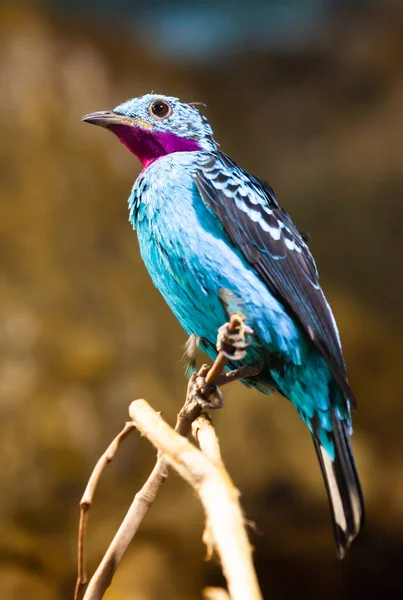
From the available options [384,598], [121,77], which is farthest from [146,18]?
[384,598]

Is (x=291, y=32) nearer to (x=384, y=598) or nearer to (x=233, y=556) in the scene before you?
(x=384, y=598)

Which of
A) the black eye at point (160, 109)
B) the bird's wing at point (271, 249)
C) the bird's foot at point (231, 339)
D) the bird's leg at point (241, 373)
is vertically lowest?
the bird's leg at point (241, 373)

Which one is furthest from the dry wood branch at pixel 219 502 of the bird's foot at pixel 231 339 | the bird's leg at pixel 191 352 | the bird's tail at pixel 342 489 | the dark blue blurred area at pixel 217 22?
the dark blue blurred area at pixel 217 22

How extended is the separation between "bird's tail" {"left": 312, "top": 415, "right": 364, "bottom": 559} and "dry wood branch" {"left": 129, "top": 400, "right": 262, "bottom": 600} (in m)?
0.76

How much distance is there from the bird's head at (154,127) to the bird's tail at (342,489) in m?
1.02

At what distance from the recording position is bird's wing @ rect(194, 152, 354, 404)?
1.98 metres

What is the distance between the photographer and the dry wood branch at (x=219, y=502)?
1.07 meters

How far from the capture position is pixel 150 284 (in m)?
5.09

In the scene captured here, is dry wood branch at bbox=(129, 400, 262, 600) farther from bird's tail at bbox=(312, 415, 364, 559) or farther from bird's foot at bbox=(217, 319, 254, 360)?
bird's tail at bbox=(312, 415, 364, 559)

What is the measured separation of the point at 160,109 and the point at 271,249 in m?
0.61

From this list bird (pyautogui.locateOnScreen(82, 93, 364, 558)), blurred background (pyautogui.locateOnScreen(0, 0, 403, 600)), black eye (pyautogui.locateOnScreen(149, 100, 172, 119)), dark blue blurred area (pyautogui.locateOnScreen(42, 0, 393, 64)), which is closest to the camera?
bird (pyautogui.locateOnScreen(82, 93, 364, 558))

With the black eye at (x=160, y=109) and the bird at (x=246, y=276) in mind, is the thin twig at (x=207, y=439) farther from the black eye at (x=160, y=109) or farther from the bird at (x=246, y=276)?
the black eye at (x=160, y=109)

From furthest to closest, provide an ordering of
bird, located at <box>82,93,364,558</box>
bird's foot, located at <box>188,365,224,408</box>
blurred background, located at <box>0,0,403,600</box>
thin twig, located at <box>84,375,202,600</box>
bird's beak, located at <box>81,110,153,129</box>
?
1. blurred background, located at <box>0,0,403,600</box>
2. bird's beak, located at <box>81,110,153,129</box>
3. bird, located at <box>82,93,364,558</box>
4. bird's foot, located at <box>188,365,224,408</box>
5. thin twig, located at <box>84,375,202,600</box>

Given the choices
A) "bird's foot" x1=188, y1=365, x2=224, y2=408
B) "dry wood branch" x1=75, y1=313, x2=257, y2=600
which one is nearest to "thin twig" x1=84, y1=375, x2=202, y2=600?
"dry wood branch" x1=75, y1=313, x2=257, y2=600
